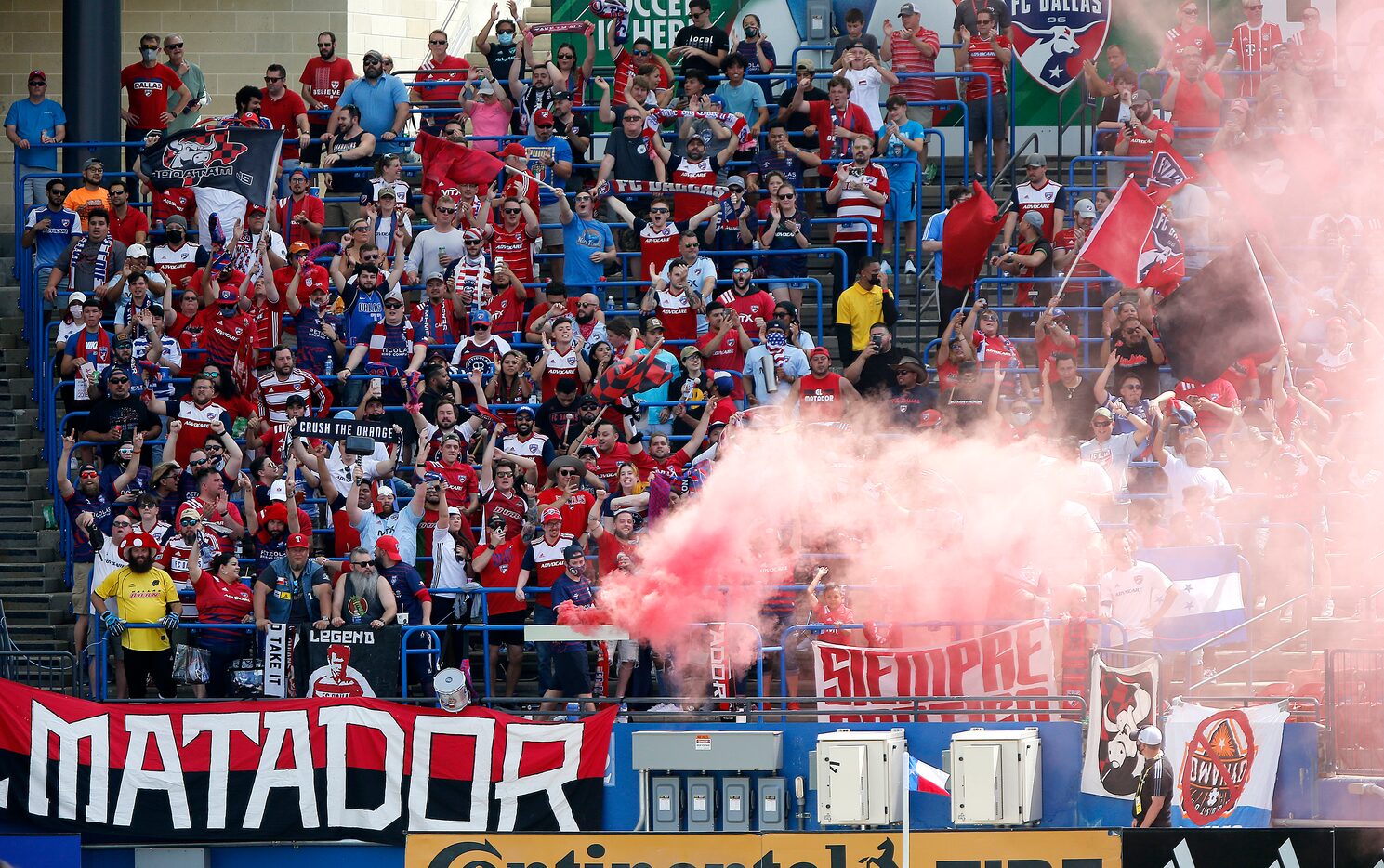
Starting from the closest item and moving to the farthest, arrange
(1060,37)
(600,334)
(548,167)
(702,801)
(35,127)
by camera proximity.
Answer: (702,801) < (600,334) < (548,167) < (35,127) < (1060,37)

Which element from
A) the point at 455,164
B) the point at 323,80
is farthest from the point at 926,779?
the point at 323,80

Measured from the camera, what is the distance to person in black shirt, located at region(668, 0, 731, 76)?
2017cm

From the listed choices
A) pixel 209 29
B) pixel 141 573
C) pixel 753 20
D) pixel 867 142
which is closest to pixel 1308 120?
pixel 867 142

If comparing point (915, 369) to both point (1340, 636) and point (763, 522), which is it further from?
point (1340, 636)

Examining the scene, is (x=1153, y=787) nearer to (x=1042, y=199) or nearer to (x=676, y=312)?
(x=676, y=312)

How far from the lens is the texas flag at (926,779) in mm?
13461

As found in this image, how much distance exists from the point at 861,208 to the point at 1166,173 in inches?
105

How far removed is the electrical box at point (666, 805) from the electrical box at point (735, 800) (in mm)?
313

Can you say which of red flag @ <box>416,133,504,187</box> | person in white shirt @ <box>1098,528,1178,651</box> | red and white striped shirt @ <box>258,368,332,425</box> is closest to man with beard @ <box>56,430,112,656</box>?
red and white striped shirt @ <box>258,368,332,425</box>

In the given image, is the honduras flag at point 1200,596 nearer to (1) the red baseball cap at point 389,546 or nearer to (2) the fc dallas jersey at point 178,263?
(1) the red baseball cap at point 389,546

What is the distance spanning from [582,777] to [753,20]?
915 centimetres

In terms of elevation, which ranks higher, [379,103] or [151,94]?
[151,94]

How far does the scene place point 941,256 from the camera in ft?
60.3

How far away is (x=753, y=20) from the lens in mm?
20406
